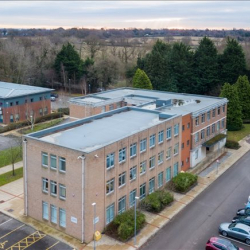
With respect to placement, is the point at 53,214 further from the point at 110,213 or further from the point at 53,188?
the point at 110,213

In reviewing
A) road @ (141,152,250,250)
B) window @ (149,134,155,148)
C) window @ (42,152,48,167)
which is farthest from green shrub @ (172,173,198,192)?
window @ (42,152,48,167)

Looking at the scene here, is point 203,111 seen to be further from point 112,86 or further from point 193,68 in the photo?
point 112,86

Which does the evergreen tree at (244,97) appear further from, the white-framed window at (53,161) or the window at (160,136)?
the white-framed window at (53,161)

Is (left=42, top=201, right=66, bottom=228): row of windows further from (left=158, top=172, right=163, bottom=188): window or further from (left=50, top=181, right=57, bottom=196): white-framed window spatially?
(left=158, top=172, right=163, bottom=188): window

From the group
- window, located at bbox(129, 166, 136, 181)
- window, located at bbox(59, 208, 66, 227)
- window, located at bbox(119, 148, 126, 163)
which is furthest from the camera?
window, located at bbox(129, 166, 136, 181)

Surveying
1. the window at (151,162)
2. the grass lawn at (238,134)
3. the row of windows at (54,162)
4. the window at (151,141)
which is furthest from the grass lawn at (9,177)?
the grass lawn at (238,134)

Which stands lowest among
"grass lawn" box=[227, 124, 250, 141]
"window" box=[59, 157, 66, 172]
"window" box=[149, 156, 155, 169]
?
"grass lawn" box=[227, 124, 250, 141]
